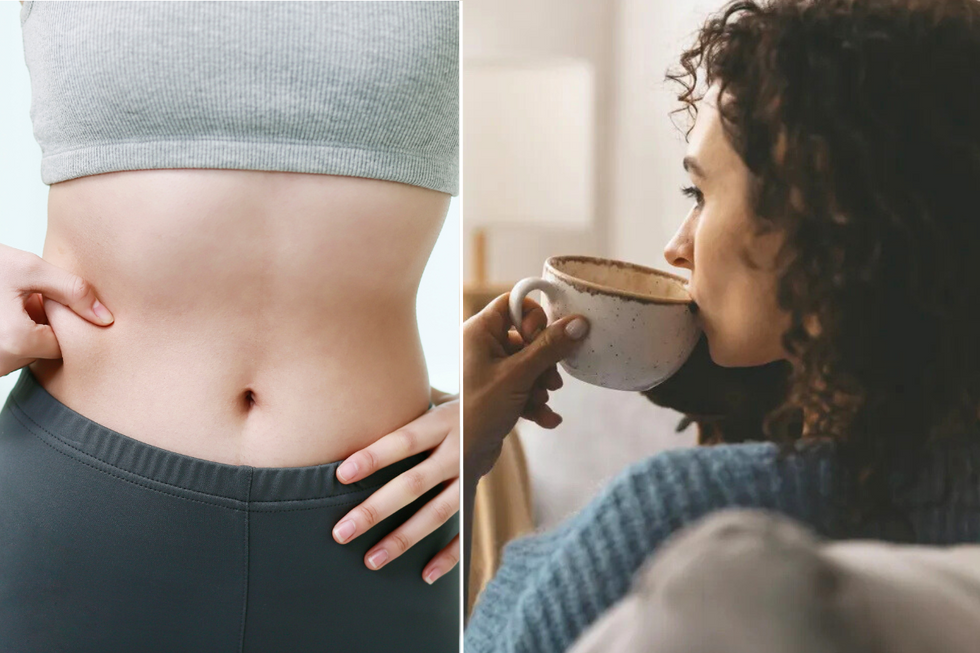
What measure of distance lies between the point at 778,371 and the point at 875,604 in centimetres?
16

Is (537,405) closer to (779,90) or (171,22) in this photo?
(779,90)

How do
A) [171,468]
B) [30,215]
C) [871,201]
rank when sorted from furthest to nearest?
[30,215]
[171,468]
[871,201]

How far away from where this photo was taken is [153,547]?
58cm

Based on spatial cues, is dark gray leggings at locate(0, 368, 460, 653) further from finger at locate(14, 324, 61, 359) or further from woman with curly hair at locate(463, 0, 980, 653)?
woman with curly hair at locate(463, 0, 980, 653)

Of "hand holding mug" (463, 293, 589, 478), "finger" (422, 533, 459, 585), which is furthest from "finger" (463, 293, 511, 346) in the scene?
"finger" (422, 533, 459, 585)

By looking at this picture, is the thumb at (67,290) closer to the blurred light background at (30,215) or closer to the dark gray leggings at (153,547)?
the dark gray leggings at (153,547)

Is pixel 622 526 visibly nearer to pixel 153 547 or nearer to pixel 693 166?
pixel 693 166

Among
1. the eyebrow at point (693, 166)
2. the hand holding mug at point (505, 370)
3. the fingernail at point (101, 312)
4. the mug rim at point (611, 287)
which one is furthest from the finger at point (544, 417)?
the fingernail at point (101, 312)

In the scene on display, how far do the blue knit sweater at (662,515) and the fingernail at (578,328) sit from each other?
107 mm

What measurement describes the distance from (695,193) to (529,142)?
136 mm

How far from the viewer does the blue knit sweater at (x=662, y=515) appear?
18.8 inches

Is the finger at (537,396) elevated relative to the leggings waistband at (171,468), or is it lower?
elevated

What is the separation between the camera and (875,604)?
460 millimetres

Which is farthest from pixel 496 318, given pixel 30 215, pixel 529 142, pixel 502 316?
pixel 30 215
